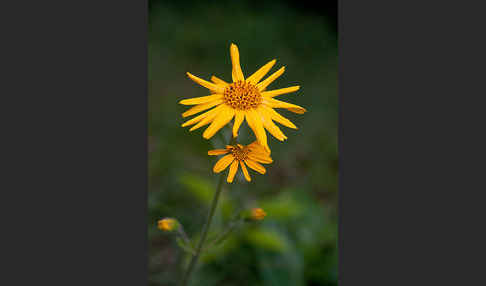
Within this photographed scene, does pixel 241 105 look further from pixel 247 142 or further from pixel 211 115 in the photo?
pixel 247 142

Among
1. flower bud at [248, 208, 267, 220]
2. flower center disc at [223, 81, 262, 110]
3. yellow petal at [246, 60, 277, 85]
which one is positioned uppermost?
yellow petal at [246, 60, 277, 85]

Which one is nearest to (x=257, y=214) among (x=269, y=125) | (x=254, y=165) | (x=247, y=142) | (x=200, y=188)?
(x=254, y=165)

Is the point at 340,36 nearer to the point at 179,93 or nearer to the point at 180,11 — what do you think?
the point at 179,93

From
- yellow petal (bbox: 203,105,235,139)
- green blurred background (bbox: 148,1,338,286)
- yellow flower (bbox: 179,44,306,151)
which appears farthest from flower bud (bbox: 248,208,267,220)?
yellow petal (bbox: 203,105,235,139)

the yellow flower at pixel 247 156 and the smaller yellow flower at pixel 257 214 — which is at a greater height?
the yellow flower at pixel 247 156

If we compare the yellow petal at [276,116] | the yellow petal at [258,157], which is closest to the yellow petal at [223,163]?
the yellow petal at [258,157]

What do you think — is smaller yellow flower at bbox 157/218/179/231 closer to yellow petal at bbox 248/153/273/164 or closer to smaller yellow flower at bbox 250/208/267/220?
smaller yellow flower at bbox 250/208/267/220

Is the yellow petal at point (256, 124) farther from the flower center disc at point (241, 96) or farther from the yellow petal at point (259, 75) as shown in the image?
the yellow petal at point (259, 75)
